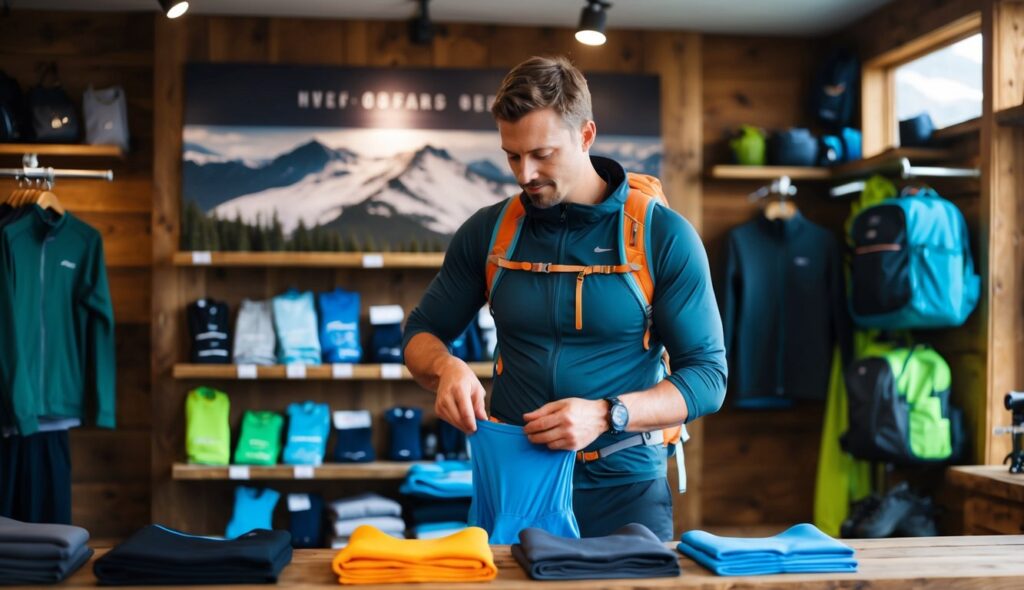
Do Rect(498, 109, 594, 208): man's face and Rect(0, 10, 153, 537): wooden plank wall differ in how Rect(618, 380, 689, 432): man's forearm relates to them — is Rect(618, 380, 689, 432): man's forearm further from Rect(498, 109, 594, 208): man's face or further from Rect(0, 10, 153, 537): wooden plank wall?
Rect(0, 10, 153, 537): wooden plank wall

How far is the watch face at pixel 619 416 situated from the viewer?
6.55 ft

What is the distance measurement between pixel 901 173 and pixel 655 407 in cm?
347

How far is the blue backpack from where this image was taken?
431cm

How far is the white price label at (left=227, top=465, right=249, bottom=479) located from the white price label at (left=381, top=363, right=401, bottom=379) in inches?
29.8

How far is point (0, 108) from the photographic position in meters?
4.97

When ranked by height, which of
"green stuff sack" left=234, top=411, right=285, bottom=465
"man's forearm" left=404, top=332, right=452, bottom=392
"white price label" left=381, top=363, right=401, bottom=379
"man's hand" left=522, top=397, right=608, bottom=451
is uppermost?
"man's forearm" left=404, top=332, right=452, bottom=392

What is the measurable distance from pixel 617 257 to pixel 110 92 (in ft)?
12.4

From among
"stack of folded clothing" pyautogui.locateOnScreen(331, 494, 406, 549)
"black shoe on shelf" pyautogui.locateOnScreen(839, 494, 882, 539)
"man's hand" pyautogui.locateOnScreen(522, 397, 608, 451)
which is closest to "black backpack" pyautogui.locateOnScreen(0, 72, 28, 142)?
"stack of folded clothing" pyautogui.locateOnScreen(331, 494, 406, 549)

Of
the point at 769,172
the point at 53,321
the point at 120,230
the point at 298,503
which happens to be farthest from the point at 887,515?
the point at 120,230

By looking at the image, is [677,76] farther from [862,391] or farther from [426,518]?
[426,518]

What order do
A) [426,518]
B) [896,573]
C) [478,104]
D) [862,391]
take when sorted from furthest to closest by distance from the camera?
[478,104] < [426,518] < [862,391] < [896,573]

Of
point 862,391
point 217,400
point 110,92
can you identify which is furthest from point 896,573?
point 110,92

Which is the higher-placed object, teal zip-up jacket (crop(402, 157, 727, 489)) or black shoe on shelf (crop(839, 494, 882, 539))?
teal zip-up jacket (crop(402, 157, 727, 489))

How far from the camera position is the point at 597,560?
1795mm
